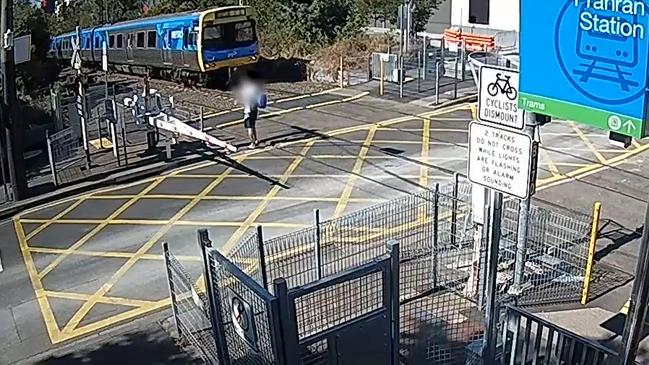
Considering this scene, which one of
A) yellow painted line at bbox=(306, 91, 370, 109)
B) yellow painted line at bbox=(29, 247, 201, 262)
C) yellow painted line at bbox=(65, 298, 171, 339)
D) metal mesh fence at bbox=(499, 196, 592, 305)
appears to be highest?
yellow painted line at bbox=(306, 91, 370, 109)

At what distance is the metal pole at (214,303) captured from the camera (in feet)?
20.5

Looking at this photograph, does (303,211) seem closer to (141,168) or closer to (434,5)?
(141,168)

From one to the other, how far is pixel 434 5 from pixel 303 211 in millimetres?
23916

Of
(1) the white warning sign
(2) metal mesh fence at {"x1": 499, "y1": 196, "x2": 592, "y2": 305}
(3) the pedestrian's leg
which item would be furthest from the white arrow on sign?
(3) the pedestrian's leg

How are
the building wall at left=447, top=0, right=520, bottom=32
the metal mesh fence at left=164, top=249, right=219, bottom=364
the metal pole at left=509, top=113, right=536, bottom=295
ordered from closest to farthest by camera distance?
1. the metal mesh fence at left=164, top=249, right=219, bottom=364
2. the metal pole at left=509, top=113, right=536, bottom=295
3. the building wall at left=447, top=0, right=520, bottom=32

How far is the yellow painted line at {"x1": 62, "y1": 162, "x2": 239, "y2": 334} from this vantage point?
30.0ft

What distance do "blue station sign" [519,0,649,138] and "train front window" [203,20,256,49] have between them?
59.2 ft

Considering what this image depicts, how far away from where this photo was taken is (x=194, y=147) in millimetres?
16469

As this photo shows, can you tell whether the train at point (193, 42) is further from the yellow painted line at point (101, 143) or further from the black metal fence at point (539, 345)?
the black metal fence at point (539, 345)

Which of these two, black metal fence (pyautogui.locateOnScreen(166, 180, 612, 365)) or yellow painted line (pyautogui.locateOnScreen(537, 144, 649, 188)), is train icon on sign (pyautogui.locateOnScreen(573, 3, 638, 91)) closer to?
black metal fence (pyautogui.locateOnScreen(166, 180, 612, 365))

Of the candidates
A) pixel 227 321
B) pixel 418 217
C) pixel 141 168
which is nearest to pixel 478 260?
pixel 418 217

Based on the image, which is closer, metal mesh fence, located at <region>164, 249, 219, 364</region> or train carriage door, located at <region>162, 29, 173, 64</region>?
metal mesh fence, located at <region>164, 249, 219, 364</region>

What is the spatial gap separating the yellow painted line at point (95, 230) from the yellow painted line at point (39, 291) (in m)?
0.20

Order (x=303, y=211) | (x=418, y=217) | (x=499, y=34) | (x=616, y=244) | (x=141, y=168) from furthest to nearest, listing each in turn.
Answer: (x=499, y=34), (x=141, y=168), (x=303, y=211), (x=418, y=217), (x=616, y=244)
